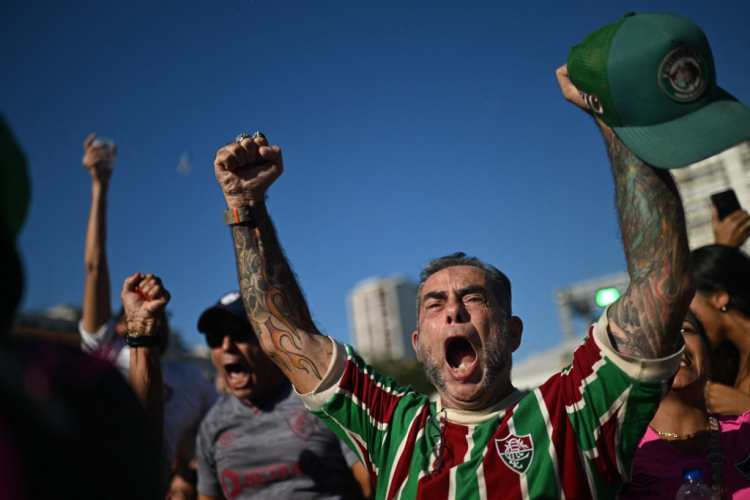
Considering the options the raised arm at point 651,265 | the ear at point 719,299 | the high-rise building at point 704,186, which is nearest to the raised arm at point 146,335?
the raised arm at point 651,265

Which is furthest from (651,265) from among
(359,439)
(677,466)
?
(359,439)

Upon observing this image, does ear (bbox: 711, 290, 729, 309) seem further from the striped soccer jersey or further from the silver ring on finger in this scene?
the silver ring on finger

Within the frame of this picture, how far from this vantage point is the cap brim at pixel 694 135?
7.52ft

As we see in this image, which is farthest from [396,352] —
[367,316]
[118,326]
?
[118,326]

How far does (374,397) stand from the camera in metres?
2.96

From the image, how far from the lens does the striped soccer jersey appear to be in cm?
247

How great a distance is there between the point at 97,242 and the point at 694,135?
12.4 ft

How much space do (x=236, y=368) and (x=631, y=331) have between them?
8.31 ft

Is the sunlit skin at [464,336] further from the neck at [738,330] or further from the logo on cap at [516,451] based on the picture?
the neck at [738,330]

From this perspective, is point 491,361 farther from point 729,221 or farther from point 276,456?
point 729,221

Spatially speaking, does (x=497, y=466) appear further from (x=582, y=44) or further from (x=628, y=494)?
(x=582, y=44)

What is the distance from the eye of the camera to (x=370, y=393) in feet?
9.68

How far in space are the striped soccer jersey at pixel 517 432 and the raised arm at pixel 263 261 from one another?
0.21m

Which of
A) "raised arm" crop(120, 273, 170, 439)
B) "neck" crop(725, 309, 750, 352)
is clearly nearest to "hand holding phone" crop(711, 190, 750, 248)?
"neck" crop(725, 309, 750, 352)
